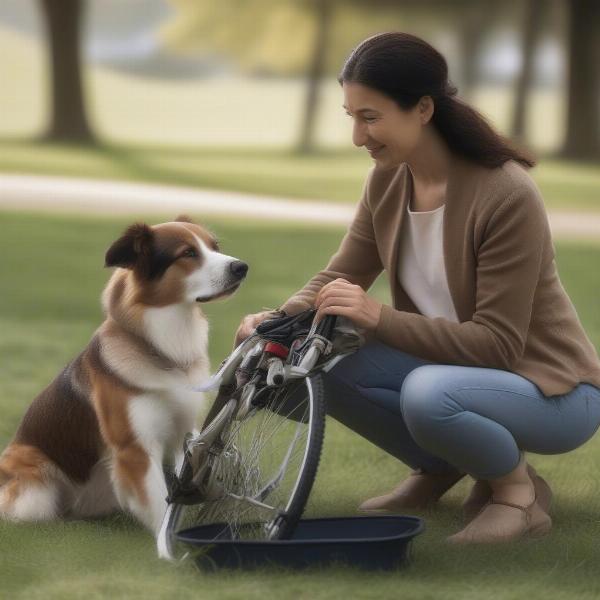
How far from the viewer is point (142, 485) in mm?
3912

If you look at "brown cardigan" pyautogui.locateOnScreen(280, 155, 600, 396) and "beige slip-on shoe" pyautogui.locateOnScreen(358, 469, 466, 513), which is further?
"beige slip-on shoe" pyautogui.locateOnScreen(358, 469, 466, 513)

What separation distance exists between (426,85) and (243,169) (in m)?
23.7

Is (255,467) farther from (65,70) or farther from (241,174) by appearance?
(65,70)

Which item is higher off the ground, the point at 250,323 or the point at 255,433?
the point at 250,323

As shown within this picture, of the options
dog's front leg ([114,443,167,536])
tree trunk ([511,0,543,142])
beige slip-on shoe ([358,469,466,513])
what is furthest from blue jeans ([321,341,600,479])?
tree trunk ([511,0,543,142])

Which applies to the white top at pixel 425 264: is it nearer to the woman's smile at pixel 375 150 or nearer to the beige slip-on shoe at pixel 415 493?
the woman's smile at pixel 375 150

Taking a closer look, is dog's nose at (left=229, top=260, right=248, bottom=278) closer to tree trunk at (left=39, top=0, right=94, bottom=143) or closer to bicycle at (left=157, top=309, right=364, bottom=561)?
bicycle at (left=157, top=309, right=364, bottom=561)

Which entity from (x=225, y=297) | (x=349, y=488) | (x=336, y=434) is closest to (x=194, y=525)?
(x=225, y=297)

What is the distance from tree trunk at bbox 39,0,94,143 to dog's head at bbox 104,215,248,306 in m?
23.6

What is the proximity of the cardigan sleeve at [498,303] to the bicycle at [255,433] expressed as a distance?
158 millimetres

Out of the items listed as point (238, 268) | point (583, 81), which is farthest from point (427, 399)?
point (583, 81)

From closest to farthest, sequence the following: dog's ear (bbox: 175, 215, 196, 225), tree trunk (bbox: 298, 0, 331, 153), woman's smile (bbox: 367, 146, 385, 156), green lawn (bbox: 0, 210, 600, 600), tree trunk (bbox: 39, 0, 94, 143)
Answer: green lawn (bbox: 0, 210, 600, 600), woman's smile (bbox: 367, 146, 385, 156), dog's ear (bbox: 175, 215, 196, 225), tree trunk (bbox: 39, 0, 94, 143), tree trunk (bbox: 298, 0, 331, 153)

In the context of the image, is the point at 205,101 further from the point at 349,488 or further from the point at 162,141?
the point at 349,488

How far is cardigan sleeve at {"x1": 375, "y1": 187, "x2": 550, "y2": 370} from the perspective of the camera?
3.70m
